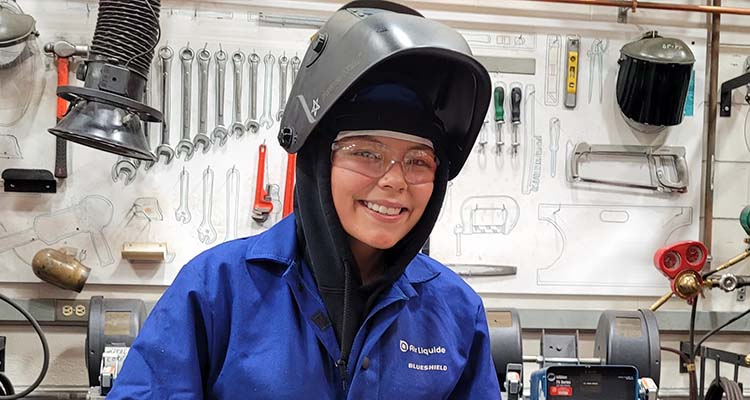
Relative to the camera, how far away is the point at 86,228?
225 centimetres

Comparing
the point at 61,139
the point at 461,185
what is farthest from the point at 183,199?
the point at 461,185

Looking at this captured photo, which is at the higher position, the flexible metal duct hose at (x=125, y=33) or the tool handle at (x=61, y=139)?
the flexible metal duct hose at (x=125, y=33)

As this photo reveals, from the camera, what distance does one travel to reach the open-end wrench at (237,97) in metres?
2.31

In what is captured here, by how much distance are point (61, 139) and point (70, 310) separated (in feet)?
2.09

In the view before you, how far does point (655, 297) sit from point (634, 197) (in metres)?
0.43

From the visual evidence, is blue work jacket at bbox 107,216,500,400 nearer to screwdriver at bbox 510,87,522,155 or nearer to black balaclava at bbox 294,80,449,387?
black balaclava at bbox 294,80,449,387

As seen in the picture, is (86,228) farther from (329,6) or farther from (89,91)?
(329,6)

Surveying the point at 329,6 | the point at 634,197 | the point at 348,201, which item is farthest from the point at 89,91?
the point at 634,197

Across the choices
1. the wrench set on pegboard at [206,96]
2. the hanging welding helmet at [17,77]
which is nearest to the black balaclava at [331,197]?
the wrench set on pegboard at [206,96]

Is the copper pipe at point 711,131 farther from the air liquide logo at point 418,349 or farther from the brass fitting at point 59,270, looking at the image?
the brass fitting at point 59,270

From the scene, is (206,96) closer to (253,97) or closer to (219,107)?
(219,107)

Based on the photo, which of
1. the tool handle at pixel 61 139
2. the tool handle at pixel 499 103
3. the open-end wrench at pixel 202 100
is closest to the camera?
the tool handle at pixel 61 139

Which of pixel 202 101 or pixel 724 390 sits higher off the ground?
pixel 202 101

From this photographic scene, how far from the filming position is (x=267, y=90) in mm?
2330
